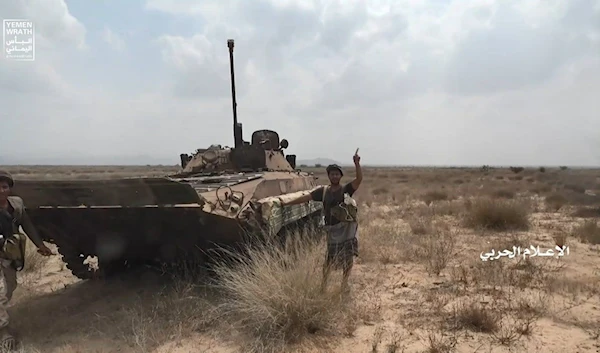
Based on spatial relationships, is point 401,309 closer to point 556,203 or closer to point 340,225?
→ point 340,225

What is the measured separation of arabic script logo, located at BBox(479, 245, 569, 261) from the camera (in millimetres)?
7508

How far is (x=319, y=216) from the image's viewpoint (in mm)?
9711

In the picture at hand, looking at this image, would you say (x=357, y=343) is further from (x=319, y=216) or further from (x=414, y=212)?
(x=414, y=212)

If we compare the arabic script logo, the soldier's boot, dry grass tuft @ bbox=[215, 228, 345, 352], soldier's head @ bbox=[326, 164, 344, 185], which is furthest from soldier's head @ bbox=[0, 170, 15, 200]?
the arabic script logo

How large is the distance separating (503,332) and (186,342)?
8.90 feet

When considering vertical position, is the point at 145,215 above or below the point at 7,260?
above

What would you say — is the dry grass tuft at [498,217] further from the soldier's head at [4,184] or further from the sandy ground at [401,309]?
the soldier's head at [4,184]

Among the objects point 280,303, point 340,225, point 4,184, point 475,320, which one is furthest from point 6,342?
point 475,320

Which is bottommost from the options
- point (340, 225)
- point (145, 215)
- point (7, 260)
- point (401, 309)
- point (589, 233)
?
point (401, 309)

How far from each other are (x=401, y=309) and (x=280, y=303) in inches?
56.5

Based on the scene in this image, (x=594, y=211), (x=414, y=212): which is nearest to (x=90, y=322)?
(x=414, y=212)

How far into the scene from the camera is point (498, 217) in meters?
11.0

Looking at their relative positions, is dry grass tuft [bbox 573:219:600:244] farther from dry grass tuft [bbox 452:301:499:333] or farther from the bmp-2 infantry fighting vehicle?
the bmp-2 infantry fighting vehicle

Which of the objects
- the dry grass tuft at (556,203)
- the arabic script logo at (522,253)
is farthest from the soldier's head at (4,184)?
the dry grass tuft at (556,203)
